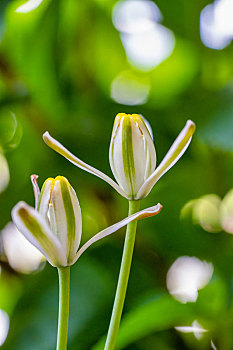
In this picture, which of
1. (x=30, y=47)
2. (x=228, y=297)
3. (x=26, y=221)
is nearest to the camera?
(x=26, y=221)

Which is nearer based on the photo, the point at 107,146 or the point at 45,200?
the point at 45,200

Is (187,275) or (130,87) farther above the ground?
(130,87)

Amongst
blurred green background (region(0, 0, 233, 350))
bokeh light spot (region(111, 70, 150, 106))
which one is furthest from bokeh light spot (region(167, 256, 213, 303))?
bokeh light spot (region(111, 70, 150, 106))

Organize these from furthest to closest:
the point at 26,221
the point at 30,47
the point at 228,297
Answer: the point at 30,47 < the point at 228,297 < the point at 26,221

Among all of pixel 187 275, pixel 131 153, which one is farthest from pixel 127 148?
pixel 187 275

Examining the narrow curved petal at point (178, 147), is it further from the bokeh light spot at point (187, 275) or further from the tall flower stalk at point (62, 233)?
the bokeh light spot at point (187, 275)

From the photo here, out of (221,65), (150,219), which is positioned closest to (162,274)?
(150,219)

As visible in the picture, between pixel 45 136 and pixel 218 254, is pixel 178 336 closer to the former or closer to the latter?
pixel 218 254

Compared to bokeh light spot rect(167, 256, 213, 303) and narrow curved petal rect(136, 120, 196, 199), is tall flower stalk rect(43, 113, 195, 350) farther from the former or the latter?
bokeh light spot rect(167, 256, 213, 303)

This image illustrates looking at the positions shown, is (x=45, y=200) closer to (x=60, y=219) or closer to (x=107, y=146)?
(x=60, y=219)
